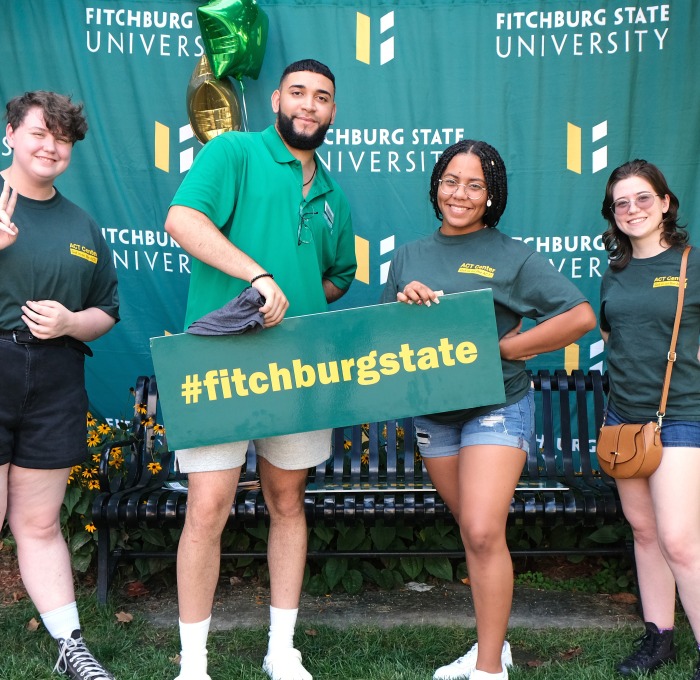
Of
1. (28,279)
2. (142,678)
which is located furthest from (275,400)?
(142,678)

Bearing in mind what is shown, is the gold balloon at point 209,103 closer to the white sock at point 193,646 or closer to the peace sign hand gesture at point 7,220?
the peace sign hand gesture at point 7,220

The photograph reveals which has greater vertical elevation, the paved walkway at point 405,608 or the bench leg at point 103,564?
the bench leg at point 103,564

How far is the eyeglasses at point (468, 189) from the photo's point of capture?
3.11 metres

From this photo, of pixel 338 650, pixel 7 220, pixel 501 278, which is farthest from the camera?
pixel 338 650

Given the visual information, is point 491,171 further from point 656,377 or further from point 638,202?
point 656,377

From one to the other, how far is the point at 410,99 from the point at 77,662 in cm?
332

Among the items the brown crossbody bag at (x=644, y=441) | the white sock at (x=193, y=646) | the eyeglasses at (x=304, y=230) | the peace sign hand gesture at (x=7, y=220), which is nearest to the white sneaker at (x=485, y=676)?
the brown crossbody bag at (x=644, y=441)

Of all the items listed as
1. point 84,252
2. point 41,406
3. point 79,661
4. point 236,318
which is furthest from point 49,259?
point 79,661

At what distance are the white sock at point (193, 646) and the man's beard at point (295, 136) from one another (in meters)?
1.75

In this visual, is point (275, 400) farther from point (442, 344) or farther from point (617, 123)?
point (617, 123)

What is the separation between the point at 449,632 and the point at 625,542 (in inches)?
43.0

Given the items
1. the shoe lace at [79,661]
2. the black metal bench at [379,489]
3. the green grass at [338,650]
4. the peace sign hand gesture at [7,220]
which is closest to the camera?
the peace sign hand gesture at [7,220]

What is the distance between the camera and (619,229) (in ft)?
11.2

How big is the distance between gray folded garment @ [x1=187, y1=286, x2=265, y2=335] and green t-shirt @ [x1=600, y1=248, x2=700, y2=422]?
4.39ft
